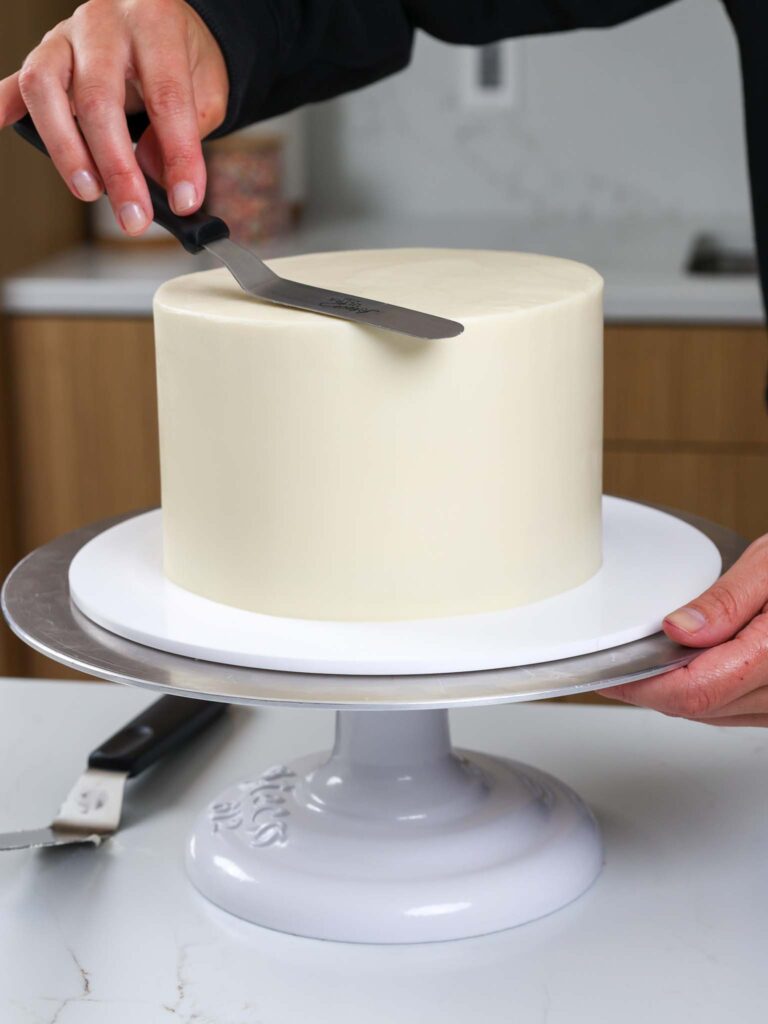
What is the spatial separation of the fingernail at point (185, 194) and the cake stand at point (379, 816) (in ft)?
0.77

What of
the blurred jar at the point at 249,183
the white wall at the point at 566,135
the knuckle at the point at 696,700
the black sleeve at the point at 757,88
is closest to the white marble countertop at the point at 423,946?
the knuckle at the point at 696,700

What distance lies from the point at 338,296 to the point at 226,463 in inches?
4.4

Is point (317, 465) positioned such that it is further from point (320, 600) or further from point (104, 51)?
point (104, 51)

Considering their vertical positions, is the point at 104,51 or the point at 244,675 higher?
the point at 104,51

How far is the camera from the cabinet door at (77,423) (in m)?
2.25

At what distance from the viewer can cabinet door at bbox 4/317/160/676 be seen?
2.25m

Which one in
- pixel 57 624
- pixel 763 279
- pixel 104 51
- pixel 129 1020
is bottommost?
pixel 129 1020

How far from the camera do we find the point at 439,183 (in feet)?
9.18

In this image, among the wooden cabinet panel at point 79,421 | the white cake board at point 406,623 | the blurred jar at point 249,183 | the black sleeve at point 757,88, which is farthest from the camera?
the blurred jar at point 249,183

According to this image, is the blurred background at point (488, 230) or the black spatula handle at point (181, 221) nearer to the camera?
the black spatula handle at point (181, 221)

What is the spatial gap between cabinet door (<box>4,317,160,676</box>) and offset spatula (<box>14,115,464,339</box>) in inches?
53.1

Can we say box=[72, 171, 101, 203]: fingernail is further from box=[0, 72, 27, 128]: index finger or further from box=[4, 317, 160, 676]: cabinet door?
box=[4, 317, 160, 676]: cabinet door

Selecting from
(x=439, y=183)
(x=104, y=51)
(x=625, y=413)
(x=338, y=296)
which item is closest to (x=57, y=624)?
(x=338, y=296)

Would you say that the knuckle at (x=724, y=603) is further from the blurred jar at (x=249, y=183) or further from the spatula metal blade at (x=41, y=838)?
the blurred jar at (x=249, y=183)
